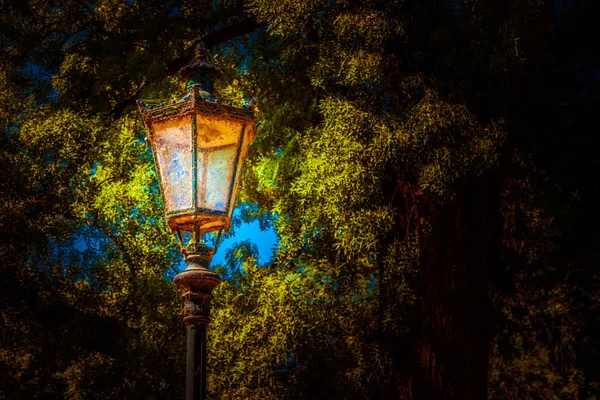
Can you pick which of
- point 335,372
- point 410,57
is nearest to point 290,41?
point 410,57

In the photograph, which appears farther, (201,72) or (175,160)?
(201,72)

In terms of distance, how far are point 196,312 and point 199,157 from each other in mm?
981

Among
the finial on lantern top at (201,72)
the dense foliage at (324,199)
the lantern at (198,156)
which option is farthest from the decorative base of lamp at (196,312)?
the dense foliage at (324,199)

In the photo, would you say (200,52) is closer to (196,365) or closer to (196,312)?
(196,312)

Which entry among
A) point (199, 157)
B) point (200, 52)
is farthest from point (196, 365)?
point (200, 52)

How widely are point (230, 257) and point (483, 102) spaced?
4.02 meters

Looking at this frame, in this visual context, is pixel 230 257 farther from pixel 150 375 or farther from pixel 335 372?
pixel 335 372

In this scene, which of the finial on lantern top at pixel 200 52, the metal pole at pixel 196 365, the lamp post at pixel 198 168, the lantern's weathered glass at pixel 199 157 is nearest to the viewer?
the metal pole at pixel 196 365

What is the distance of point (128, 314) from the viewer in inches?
388

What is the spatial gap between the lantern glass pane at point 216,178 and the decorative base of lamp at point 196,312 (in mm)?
298

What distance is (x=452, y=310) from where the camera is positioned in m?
7.48

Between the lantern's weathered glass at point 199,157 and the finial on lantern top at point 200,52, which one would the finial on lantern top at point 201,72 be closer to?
the finial on lantern top at point 200,52

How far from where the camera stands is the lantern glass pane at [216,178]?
15.1 ft

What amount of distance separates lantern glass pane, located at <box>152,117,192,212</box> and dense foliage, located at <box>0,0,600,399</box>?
Answer: 3.20 metres
